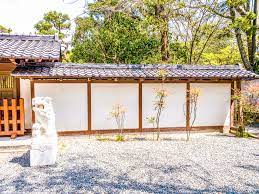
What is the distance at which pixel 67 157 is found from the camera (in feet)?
22.0

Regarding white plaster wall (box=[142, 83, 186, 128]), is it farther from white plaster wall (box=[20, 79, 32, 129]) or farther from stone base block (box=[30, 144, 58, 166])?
stone base block (box=[30, 144, 58, 166])

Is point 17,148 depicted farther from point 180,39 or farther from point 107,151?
point 180,39

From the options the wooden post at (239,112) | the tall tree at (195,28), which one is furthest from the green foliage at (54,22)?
the wooden post at (239,112)

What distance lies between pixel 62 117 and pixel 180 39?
11408mm

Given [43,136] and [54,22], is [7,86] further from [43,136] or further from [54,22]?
[54,22]

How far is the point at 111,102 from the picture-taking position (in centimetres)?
928

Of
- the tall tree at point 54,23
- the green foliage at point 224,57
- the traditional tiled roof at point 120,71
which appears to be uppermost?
the tall tree at point 54,23

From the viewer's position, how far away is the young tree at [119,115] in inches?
351

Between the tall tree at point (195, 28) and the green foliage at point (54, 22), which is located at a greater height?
the green foliage at point (54, 22)

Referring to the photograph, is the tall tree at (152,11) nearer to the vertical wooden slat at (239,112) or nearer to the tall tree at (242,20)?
the tall tree at (242,20)

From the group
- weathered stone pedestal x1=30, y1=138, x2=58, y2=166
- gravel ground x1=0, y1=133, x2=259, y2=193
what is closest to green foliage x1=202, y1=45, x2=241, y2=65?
gravel ground x1=0, y1=133, x2=259, y2=193

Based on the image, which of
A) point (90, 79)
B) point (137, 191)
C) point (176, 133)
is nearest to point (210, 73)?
point (176, 133)

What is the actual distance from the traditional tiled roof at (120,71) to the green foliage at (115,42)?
5.73 metres

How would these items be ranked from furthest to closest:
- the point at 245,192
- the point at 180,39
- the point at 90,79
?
the point at 180,39 → the point at 90,79 → the point at 245,192
